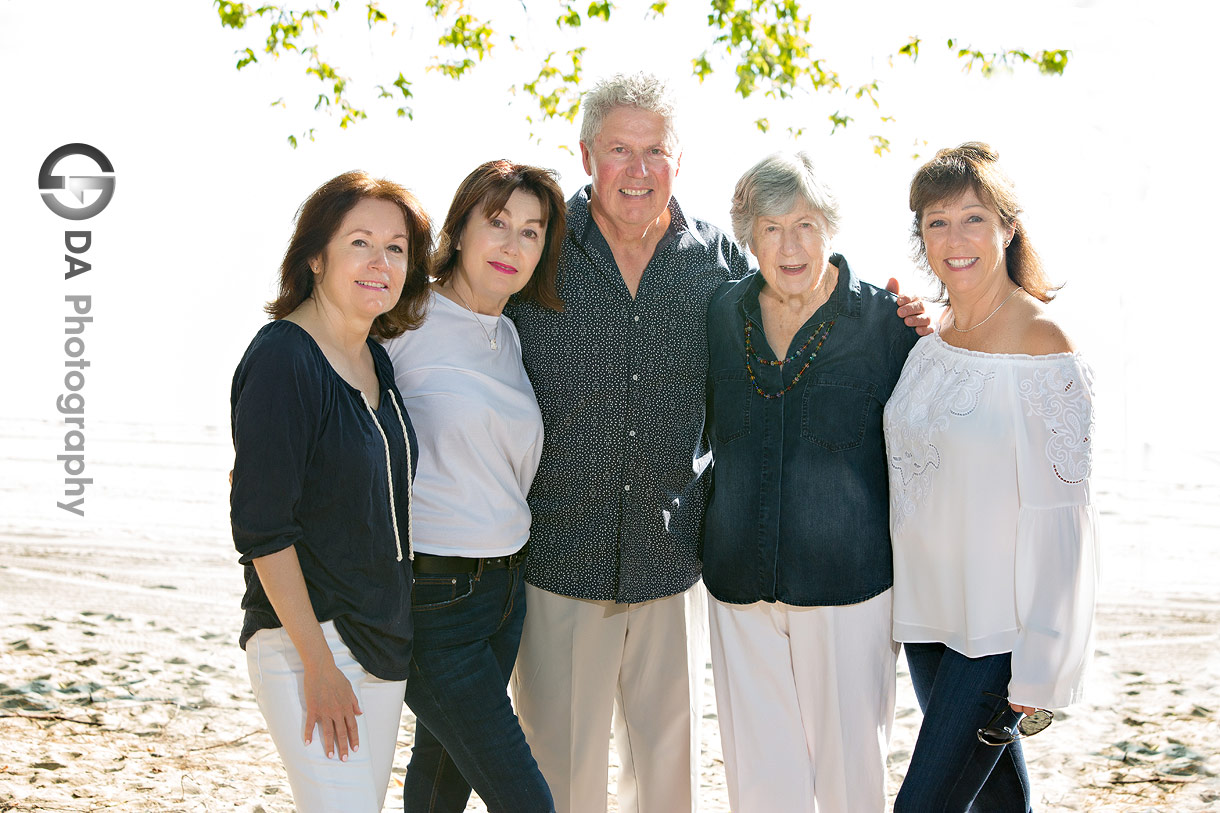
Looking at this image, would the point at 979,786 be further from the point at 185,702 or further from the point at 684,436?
the point at 185,702

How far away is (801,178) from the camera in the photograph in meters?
2.43

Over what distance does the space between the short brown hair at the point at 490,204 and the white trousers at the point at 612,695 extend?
3.03ft

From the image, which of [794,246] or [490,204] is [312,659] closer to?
[490,204]

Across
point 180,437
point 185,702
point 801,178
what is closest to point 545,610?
point 801,178

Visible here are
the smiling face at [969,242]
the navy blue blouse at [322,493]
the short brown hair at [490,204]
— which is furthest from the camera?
the short brown hair at [490,204]

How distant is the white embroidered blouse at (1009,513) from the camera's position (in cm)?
210

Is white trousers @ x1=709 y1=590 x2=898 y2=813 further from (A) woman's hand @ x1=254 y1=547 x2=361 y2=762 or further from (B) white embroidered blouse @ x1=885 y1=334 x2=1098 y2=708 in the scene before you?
(A) woman's hand @ x1=254 y1=547 x2=361 y2=762

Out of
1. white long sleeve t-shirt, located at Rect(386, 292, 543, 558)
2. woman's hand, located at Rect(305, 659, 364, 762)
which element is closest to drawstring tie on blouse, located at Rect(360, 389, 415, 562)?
white long sleeve t-shirt, located at Rect(386, 292, 543, 558)

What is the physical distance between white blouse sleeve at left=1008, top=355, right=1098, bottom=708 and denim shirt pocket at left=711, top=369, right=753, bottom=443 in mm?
694

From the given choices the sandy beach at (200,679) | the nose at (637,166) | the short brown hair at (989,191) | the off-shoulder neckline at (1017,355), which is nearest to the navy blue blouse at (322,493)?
the nose at (637,166)

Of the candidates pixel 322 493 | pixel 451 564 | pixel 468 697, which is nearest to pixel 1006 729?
pixel 468 697

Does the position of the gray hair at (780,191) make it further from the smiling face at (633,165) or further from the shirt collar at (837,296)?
the smiling face at (633,165)

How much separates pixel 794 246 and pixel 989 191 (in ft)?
1.59

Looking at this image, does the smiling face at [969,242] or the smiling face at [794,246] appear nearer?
the smiling face at [969,242]
